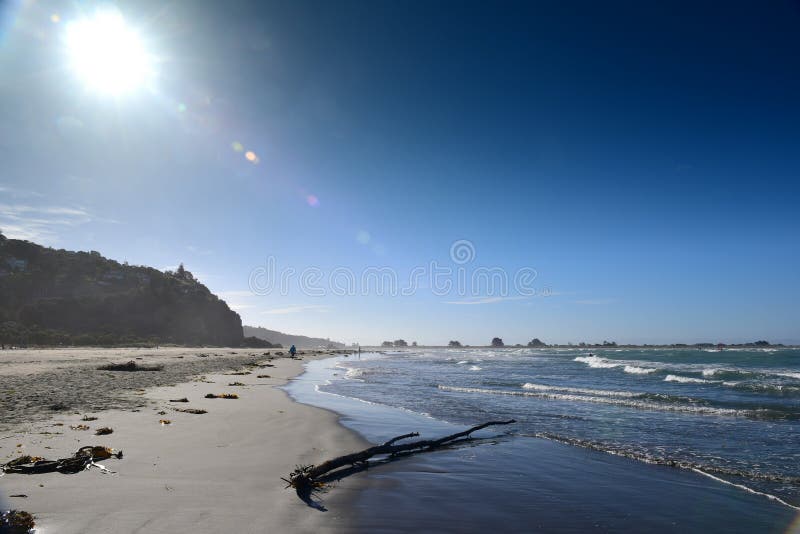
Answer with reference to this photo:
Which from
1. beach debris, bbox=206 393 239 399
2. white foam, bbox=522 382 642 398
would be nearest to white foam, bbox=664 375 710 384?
white foam, bbox=522 382 642 398

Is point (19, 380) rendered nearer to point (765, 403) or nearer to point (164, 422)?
point (164, 422)

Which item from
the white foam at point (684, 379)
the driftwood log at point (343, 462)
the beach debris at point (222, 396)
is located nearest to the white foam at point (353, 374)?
the beach debris at point (222, 396)

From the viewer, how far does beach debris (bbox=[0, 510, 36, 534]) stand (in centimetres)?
383

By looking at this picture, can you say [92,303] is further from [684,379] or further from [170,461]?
[684,379]

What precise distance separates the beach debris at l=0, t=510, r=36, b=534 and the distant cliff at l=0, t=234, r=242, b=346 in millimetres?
61730

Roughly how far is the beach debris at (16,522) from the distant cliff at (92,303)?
61.7 m

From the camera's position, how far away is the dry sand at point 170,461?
4.52m

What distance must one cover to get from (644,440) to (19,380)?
22.5m

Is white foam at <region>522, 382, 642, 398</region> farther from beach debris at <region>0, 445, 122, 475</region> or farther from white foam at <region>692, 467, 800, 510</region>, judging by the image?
beach debris at <region>0, 445, 122, 475</region>

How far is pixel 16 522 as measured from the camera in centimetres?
392

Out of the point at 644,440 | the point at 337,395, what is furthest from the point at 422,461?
the point at 337,395

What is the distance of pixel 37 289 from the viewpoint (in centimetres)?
6662

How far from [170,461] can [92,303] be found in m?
77.6

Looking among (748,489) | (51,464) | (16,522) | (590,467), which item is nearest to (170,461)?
(51,464)
